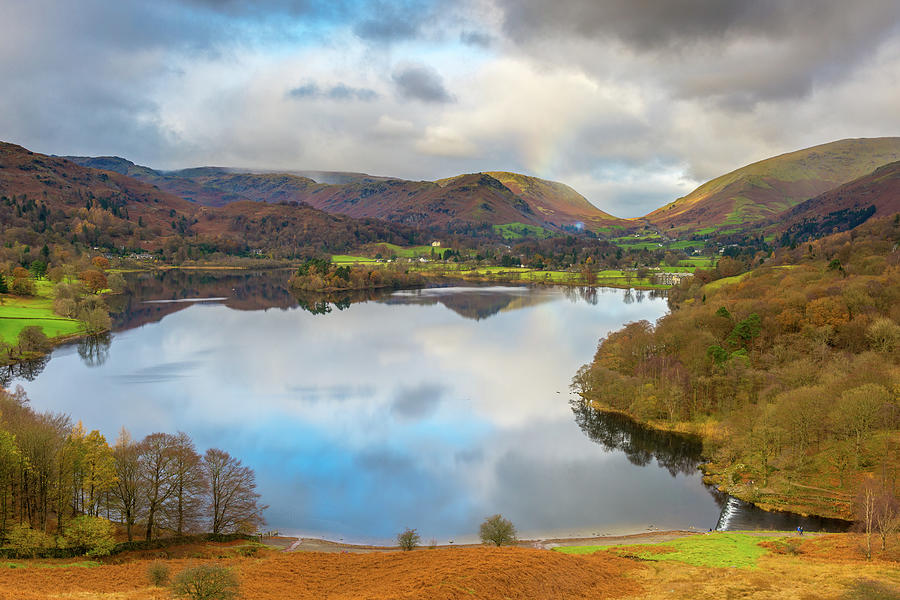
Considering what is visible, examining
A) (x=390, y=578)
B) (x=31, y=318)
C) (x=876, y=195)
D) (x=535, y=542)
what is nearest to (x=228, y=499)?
(x=390, y=578)

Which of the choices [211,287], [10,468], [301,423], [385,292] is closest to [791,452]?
[301,423]

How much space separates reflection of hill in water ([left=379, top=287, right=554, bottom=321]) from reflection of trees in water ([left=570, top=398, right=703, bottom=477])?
51528 millimetres

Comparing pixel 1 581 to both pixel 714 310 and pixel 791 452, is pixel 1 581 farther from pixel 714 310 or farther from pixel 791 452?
pixel 714 310

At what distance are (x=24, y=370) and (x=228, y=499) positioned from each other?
44.0m

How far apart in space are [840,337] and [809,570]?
31.9 metres

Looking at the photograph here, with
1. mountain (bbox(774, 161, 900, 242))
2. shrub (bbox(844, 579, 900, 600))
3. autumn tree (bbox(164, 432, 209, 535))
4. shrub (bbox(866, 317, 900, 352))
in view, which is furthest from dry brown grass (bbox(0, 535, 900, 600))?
mountain (bbox(774, 161, 900, 242))

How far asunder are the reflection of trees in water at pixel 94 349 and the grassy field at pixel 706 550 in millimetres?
56906

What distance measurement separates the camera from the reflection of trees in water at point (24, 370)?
52.6m

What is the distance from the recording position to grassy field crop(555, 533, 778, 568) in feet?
62.9

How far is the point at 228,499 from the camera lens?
84.2 ft

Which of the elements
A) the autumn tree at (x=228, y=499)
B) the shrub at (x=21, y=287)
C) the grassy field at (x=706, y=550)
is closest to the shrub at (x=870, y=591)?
the grassy field at (x=706, y=550)

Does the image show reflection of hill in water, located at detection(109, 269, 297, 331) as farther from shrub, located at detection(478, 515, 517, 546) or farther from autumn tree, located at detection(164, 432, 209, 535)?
shrub, located at detection(478, 515, 517, 546)

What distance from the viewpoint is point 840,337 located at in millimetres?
42031

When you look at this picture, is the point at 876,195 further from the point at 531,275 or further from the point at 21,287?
the point at 21,287
